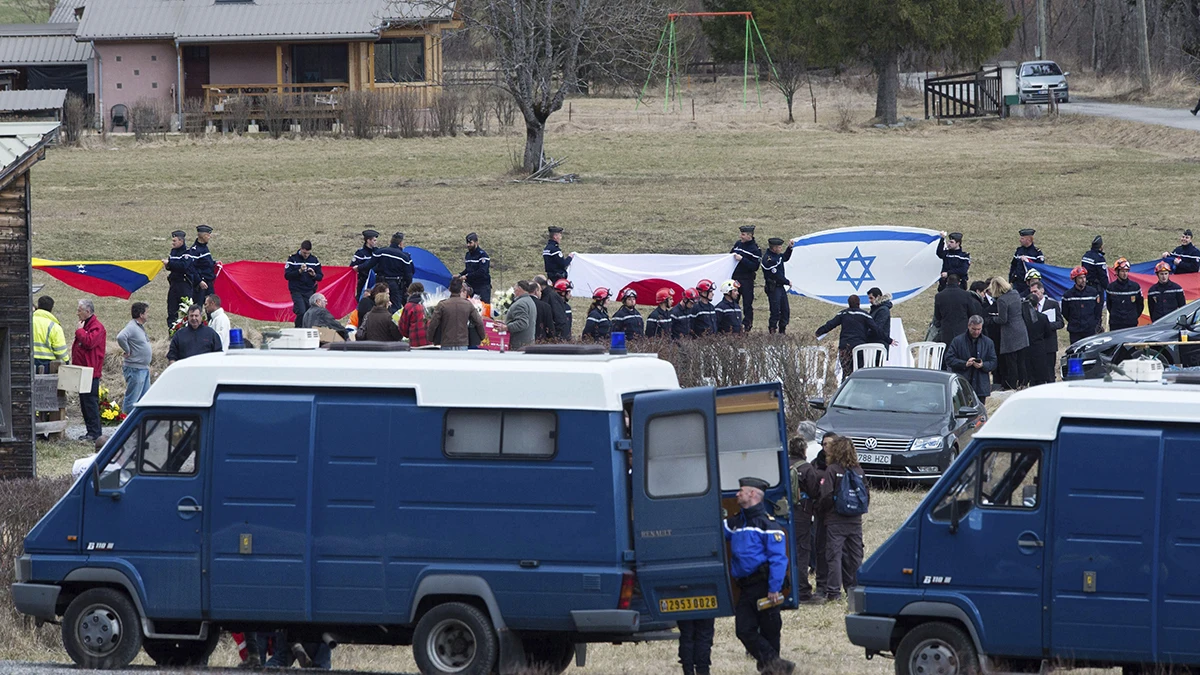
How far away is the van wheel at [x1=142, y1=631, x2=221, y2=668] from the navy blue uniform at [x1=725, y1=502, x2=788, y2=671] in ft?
A: 12.2

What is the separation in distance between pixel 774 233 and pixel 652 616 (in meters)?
26.2

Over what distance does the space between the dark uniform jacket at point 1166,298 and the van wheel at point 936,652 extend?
48.8ft

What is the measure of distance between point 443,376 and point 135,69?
179ft

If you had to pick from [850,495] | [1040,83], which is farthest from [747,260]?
[1040,83]

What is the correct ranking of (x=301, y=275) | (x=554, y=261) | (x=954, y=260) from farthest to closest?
(x=554, y=261), (x=301, y=275), (x=954, y=260)

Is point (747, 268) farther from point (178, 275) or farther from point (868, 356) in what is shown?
point (178, 275)

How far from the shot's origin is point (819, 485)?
13477 mm

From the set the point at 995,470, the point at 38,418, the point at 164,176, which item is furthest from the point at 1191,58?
the point at 995,470

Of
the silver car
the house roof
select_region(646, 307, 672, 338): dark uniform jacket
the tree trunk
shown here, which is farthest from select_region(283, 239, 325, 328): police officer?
the silver car

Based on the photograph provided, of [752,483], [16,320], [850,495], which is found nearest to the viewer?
[752,483]

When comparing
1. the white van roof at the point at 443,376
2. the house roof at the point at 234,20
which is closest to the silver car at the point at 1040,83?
the house roof at the point at 234,20

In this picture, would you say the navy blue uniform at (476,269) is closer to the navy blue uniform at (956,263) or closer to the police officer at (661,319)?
the police officer at (661,319)

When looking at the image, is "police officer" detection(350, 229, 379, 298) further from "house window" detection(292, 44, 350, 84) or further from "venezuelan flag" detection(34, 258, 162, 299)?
"house window" detection(292, 44, 350, 84)

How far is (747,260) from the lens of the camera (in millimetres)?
25562
